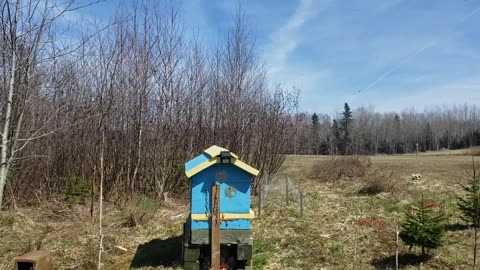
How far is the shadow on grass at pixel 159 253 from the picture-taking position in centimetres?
655

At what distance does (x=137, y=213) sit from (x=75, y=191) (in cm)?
223

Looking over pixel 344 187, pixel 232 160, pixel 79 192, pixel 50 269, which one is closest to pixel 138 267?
pixel 50 269

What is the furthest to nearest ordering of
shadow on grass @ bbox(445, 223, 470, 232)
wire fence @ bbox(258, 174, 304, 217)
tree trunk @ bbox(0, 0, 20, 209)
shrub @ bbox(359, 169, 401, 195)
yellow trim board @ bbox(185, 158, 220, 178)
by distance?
1. shrub @ bbox(359, 169, 401, 195)
2. wire fence @ bbox(258, 174, 304, 217)
3. shadow on grass @ bbox(445, 223, 470, 232)
4. yellow trim board @ bbox(185, 158, 220, 178)
5. tree trunk @ bbox(0, 0, 20, 209)

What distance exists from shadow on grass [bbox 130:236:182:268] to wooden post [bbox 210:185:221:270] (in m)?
0.86

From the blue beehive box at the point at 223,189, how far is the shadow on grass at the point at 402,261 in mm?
2247

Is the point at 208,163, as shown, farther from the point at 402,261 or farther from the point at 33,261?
the point at 402,261

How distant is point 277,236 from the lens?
7.96 meters

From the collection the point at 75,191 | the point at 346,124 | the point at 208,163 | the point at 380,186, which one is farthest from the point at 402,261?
the point at 346,124

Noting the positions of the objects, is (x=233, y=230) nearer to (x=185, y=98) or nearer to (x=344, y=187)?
(x=185, y=98)

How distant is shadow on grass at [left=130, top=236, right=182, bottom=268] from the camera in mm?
6555

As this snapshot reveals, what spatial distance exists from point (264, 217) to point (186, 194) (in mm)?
3425

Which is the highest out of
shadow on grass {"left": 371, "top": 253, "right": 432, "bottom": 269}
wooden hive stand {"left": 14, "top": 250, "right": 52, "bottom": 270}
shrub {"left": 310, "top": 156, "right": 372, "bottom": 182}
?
shrub {"left": 310, "top": 156, "right": 372, "bottom": 182}

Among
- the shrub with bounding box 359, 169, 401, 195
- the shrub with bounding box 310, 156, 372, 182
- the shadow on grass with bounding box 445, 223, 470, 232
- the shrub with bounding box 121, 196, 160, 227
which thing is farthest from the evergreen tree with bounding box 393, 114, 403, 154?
the shrub with bounding box 121, 196, 160, 227

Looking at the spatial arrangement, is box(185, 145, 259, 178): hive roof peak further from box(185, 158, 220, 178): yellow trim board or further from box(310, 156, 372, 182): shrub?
box(310, 156, 372, 182): shrub
